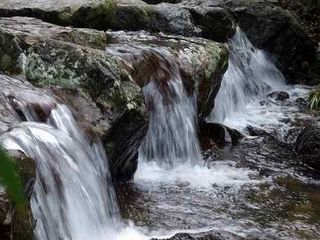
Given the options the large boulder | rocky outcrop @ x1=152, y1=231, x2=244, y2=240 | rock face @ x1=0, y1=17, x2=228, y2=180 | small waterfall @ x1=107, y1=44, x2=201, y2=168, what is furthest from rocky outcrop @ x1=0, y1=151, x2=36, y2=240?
the large boulder

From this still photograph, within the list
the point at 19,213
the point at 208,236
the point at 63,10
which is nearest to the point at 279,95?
the point at 63,10

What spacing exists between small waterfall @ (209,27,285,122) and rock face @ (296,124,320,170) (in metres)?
1.79

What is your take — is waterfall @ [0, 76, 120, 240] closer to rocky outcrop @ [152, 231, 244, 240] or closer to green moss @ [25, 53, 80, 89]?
green moss @ [25, 53, 80, 89]

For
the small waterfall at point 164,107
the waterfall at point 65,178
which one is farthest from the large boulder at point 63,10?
the waterfall at point 65,178

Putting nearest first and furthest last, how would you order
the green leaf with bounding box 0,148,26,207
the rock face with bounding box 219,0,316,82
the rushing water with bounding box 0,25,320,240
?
the green leaf with bounding box 0,148,26,207, the rushing water with bounding box 0,25,320,240, the rock face with bounding box 219,0,316,82

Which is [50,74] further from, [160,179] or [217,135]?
[217,135]

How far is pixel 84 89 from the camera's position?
5.25 metres

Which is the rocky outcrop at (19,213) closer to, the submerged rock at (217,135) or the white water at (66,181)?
the white water at (66,181)

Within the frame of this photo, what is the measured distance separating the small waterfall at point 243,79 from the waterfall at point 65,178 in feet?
14.1

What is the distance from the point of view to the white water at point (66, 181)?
3682 millimetres

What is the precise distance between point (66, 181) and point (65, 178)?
0.08ft

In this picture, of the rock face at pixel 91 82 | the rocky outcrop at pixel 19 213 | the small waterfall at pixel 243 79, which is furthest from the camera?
the small waterfall at pixel 243 79

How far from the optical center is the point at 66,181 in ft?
13.4

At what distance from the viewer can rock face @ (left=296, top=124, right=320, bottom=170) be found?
6.99 metres
